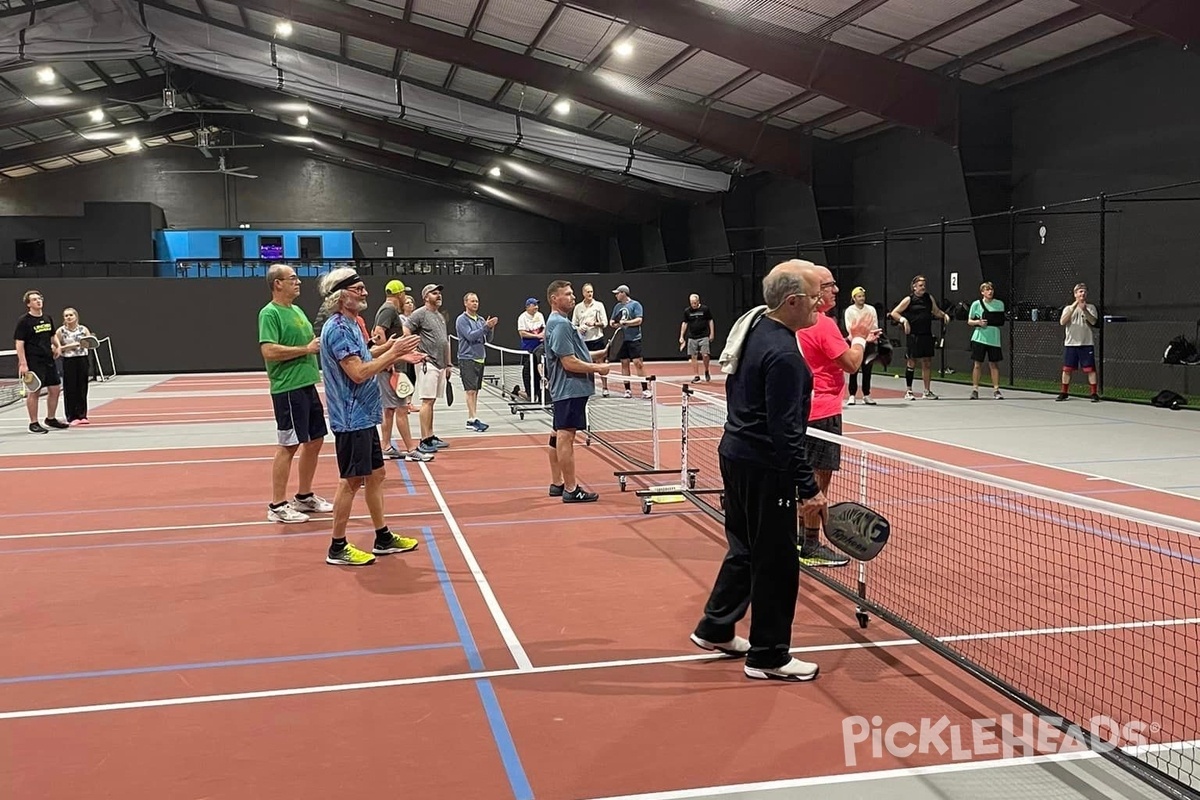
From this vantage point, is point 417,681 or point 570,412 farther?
point 570,412

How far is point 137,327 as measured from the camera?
29.3 m

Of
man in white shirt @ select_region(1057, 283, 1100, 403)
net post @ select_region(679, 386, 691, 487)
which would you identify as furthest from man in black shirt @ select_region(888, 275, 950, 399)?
net post @ select_region(679, 386, 691, 487)

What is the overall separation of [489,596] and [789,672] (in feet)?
7.07

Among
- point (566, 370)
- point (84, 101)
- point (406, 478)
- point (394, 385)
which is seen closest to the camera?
point (566, 370)

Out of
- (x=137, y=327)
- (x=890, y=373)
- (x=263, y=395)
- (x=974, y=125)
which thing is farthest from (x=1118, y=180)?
(x=137, y=327)

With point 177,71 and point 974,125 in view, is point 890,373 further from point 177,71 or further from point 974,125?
point 177,71

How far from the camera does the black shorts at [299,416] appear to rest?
25.0ft

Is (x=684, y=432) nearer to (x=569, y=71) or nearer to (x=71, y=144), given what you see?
(x=569, y=71)

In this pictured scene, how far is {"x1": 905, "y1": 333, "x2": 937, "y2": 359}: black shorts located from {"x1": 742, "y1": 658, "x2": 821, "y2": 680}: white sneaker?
43.3ft

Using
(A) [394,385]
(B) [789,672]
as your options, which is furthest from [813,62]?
(B) [789,672]

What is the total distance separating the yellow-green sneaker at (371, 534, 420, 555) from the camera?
6.95 meters

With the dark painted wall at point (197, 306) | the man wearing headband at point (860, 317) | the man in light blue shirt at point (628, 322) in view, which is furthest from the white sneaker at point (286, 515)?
the dark painted wall at point (197, 306)

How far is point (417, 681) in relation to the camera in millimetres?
4480

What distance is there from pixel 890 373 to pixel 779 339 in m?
21.0
